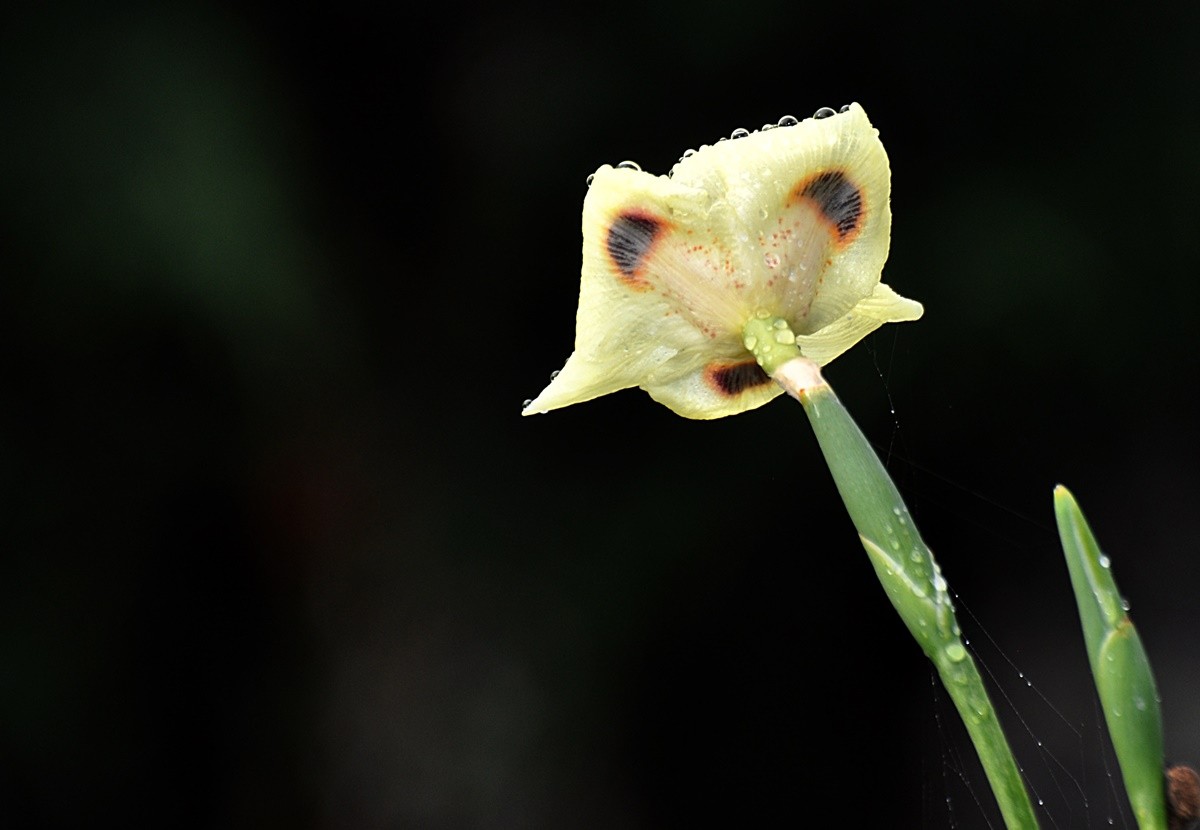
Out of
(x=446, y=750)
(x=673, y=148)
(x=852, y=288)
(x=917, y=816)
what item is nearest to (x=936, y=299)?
(x=673, y=148)

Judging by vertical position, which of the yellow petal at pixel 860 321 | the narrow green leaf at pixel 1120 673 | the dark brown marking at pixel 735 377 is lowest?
the narrow green leaf at pixel 1120 673

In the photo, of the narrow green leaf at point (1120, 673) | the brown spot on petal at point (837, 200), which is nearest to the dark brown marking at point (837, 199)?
the brown spot on petal at point (837, 200)

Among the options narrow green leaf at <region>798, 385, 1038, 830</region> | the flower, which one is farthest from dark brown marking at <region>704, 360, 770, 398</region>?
narrow green leaf at <region>798, 385, 1038, 830</region>

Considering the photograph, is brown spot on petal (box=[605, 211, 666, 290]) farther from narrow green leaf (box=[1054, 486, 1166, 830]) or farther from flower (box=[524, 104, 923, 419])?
narrow green leaf (box=[1054, 486, 1166, 830])

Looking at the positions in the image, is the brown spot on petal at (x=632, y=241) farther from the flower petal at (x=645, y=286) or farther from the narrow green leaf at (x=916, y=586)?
the narrow green leaf at (x=916, y=586)

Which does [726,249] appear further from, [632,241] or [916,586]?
[916,586]

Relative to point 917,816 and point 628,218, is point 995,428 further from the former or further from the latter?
point 628,218
